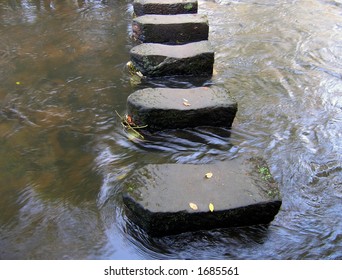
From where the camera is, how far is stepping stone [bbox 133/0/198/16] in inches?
237

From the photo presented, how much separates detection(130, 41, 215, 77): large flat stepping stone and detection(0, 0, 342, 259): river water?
195 mm

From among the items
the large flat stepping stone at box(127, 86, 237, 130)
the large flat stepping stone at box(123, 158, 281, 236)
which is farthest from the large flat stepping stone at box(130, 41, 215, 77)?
the large flat stepping stone at box(123, 158, 281, 236)

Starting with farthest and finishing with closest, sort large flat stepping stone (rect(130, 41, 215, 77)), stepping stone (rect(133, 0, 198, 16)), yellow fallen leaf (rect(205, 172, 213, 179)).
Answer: stepping stone (rect(133, 0, 198, 16)) < large flat stepping stone (rect(130, 41, 215, 77)) < yellow fallen leaf (rect(205, 172, 213, 179))

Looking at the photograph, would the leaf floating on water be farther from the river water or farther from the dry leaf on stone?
the dry leaf on stone

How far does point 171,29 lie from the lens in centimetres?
546

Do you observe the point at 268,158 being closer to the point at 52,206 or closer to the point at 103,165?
the point at 103,165

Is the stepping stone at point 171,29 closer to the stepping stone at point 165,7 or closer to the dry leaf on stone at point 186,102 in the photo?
the stepping stone at point 165,7

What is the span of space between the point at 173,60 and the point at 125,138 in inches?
59.9

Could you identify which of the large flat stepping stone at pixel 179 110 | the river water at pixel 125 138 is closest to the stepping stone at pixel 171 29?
the river water at pixel 125 138

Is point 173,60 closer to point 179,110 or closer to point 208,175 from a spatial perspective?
point 179,110

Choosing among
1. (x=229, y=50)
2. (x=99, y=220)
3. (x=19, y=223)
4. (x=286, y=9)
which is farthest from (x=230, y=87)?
(x=286, y=9)

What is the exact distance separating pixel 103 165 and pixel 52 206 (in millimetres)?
620

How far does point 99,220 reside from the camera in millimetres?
2777

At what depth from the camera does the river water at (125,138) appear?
8.63 ft
